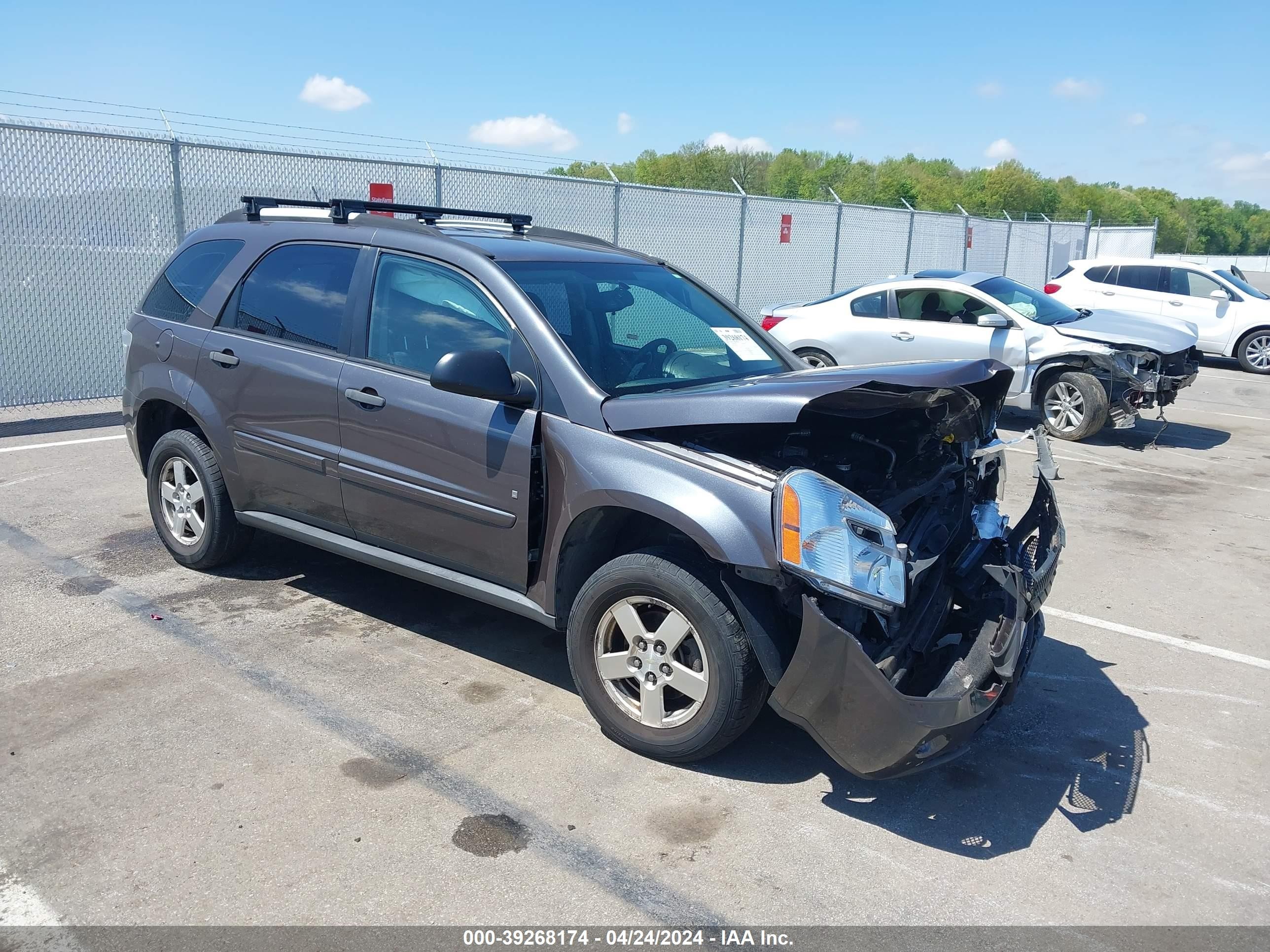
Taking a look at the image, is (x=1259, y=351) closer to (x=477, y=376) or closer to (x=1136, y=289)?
(x=1136, y=289)

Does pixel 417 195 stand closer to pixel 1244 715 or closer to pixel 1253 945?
pixel 1244 715

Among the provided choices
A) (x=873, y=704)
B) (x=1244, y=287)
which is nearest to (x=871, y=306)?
(x=873, y=704)

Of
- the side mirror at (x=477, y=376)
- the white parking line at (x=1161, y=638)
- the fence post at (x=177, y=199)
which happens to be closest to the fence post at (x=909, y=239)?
the fence post at (x=177, y=199)

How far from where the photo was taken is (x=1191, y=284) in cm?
1761

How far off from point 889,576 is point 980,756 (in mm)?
1079

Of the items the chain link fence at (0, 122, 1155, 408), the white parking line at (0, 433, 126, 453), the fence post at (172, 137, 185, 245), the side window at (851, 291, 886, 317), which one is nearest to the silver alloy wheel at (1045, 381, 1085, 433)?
the side window at (851, 291, 886, 317)

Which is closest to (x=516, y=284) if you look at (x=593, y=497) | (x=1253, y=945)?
(x=593, y=497)

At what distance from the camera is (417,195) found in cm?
1288

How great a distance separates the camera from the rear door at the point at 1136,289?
17.2 meters

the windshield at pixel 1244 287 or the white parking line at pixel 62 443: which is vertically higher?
the windshield at pixel 1244 287

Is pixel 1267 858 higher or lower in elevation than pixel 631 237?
lower

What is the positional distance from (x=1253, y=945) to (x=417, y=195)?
12.0 m

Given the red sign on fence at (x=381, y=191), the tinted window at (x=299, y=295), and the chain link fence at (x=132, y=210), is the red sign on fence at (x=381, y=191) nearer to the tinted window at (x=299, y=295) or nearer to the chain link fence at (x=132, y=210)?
the chain link fence at (x=132, y=210)

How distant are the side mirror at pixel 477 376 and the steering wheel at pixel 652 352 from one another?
1.76 feet
